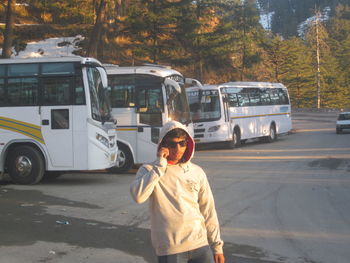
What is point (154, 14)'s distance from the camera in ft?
106

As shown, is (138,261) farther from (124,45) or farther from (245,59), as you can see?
(245,59)

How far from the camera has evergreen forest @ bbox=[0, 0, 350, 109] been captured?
27297 millimetres

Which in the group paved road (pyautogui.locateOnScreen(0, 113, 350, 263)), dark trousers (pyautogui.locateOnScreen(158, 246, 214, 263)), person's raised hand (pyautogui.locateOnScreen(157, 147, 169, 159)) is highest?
person's raised hand (pyautogui.locateOnScreen(157, 147, 169, 159))

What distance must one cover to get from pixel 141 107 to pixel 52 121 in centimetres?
323

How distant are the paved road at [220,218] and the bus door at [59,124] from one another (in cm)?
83

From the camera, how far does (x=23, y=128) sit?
12.9 m

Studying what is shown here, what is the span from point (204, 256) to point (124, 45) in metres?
45.7

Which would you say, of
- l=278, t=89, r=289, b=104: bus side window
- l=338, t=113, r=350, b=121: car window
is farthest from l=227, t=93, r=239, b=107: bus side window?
l=338, t=113, r=350, b=121: car window

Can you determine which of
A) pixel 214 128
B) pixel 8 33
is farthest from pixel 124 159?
pixel 214 128

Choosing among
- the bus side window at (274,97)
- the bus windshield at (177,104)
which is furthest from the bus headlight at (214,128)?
the bus side window at (274,97)

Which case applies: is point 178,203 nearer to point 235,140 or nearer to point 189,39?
point 235,140

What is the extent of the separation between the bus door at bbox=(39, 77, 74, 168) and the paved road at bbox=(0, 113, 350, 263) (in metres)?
0.83

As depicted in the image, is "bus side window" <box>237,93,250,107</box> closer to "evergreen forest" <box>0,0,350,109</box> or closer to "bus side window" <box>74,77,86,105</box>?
"evergreen forest" <box>0,0,350,109</box>

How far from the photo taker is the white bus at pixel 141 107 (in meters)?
14.9
